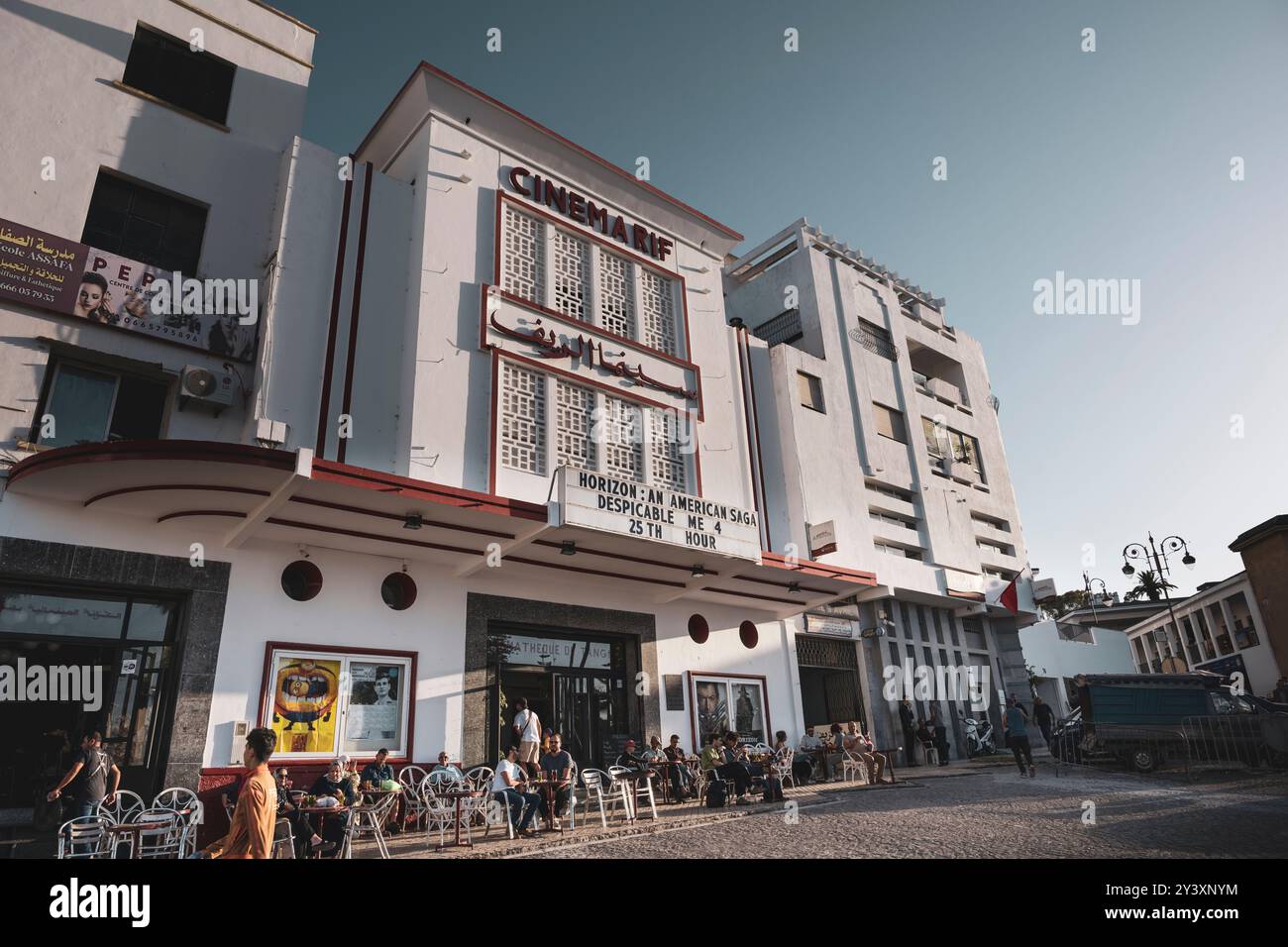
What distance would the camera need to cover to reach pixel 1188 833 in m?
8.34

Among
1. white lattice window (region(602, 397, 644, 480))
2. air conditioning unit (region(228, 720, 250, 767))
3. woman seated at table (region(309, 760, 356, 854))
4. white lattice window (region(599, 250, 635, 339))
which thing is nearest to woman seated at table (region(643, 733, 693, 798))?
white lattice window (region(602, 397, 644, 480))

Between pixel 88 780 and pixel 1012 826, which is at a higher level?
pixel 88 780

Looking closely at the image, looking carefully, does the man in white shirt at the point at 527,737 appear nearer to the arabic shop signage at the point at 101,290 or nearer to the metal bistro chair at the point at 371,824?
the metal bistro chair at the point at 371,824

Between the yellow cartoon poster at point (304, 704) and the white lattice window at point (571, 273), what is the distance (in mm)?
8711

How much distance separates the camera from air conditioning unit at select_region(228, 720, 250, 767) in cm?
1114

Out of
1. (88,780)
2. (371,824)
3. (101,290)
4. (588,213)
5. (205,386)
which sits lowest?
(371,824)

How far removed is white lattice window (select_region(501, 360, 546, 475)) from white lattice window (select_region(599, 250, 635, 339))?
2.89 meters

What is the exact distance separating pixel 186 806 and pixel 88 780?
1.16 meters

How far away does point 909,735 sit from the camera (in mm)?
22609

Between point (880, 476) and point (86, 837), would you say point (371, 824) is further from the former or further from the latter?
point (880, 476)

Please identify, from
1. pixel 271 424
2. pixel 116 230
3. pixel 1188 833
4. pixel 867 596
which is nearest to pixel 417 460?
pixel 271 424

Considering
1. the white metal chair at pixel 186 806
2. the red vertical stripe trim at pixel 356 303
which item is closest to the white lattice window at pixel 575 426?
the red vertical stripe trim at pixel 356 303

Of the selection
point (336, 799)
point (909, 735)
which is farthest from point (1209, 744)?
point (336, 799)

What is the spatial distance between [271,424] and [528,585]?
570 centimetres
